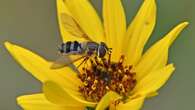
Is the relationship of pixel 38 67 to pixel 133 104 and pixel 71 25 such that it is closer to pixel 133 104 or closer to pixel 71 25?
pixel 71 25

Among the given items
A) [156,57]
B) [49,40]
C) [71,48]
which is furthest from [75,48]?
[49,40]

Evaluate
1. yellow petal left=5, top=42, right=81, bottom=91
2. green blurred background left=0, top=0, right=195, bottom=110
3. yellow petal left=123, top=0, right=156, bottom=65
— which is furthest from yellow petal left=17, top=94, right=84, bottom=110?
green blurred background left=0, top=0, right=195, bottom=110

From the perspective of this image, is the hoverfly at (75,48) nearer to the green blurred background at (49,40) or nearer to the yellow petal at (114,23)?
the yellow petal at (114,23)

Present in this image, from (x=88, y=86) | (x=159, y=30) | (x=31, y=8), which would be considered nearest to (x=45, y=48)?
(x=31, y=8)

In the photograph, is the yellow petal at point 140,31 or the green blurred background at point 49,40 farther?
Result: the green blurred background at point 49,40

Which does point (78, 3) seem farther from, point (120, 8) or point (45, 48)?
point (45, 48)

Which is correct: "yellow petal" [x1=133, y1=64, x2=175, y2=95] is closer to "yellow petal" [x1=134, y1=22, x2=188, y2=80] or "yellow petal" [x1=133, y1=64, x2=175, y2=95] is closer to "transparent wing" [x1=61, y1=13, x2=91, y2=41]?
"yellow petal" [x1=134, y1=22, x2=188, y2=80]

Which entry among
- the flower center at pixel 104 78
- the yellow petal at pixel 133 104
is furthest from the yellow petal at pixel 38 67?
the yellow petal at pixel 133 104
